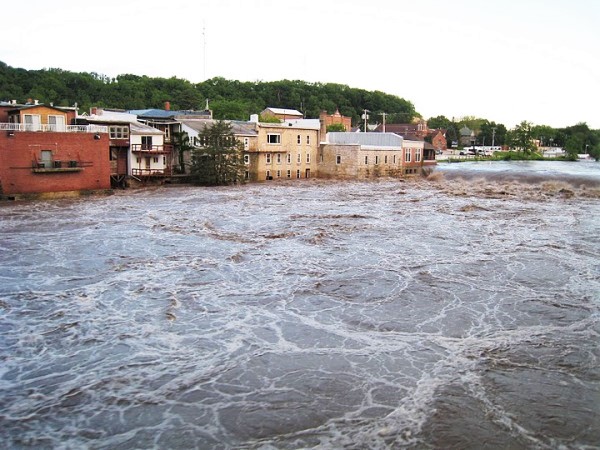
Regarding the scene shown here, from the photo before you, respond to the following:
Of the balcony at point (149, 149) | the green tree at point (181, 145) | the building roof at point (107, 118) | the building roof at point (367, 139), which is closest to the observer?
the building roof at point (107, 118)

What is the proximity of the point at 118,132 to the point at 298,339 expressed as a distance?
123 feet

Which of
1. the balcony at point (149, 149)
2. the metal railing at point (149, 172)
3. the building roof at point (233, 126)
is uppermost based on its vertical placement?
the building roof at point (233, 126)

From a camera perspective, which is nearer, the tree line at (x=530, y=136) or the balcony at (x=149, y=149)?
the balcony at (x=149, y=149)

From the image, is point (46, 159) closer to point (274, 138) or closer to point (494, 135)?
point (274, 138)

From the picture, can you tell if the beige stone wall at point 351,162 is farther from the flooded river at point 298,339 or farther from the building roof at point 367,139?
the flooded river at point 298,339

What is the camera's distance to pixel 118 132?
45750 mm

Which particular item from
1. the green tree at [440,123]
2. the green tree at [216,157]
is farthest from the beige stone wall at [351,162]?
the green tree at [440,123]

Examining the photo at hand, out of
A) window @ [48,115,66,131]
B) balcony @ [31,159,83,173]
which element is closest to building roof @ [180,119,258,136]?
window @ [48,115,66,131]

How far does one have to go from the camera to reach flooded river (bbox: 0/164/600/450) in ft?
30.3

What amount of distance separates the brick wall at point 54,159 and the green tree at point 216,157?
917 cm

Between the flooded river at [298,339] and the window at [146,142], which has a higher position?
the window at [146,142]

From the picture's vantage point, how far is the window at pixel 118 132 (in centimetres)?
4531

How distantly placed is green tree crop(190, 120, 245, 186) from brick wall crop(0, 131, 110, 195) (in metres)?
9.17

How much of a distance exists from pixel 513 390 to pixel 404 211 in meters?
25.0
